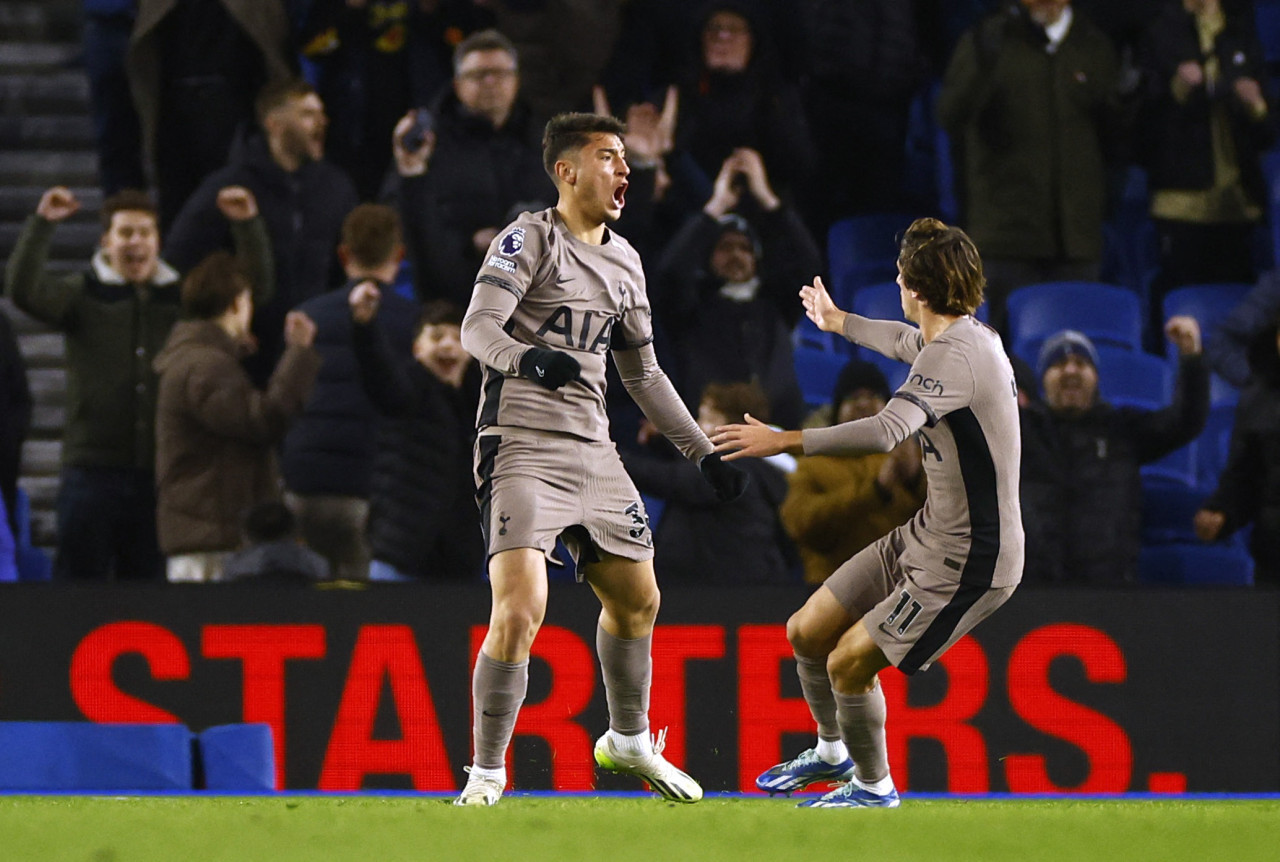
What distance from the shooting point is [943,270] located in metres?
4.43

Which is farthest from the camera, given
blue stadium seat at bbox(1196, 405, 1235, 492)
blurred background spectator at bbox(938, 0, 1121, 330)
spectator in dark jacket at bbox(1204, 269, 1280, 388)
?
blurred background spectator at bbox(938, 0, 1121, 330)

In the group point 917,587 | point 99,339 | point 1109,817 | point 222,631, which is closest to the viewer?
point 1109,817

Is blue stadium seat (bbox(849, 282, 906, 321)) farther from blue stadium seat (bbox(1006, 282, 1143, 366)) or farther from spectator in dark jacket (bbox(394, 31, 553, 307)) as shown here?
spectator in dark jacket (bbox(394, 31, 553, 307))

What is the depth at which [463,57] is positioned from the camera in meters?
7.42

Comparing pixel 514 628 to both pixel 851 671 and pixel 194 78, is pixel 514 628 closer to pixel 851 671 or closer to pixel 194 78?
pixel 851 671

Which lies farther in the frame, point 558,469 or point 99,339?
point 99,339

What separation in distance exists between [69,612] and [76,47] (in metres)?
3.99

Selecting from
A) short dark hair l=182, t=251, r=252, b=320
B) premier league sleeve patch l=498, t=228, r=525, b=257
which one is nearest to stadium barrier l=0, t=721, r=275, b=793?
short dark hair l=182, t=251, r=252, b=320

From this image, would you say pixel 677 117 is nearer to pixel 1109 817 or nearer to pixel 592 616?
pixel 592 616

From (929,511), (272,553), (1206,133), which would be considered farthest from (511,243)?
(1206,133)

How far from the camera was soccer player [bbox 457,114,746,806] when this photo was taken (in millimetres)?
4386

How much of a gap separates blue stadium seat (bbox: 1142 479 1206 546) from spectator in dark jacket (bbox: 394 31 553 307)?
285cm

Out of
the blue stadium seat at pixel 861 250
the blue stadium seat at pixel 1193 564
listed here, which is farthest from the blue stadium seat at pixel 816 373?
the blue stadium seat at pixel 1193 564

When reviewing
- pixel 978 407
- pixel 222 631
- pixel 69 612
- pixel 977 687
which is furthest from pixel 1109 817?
pixel 69 612
